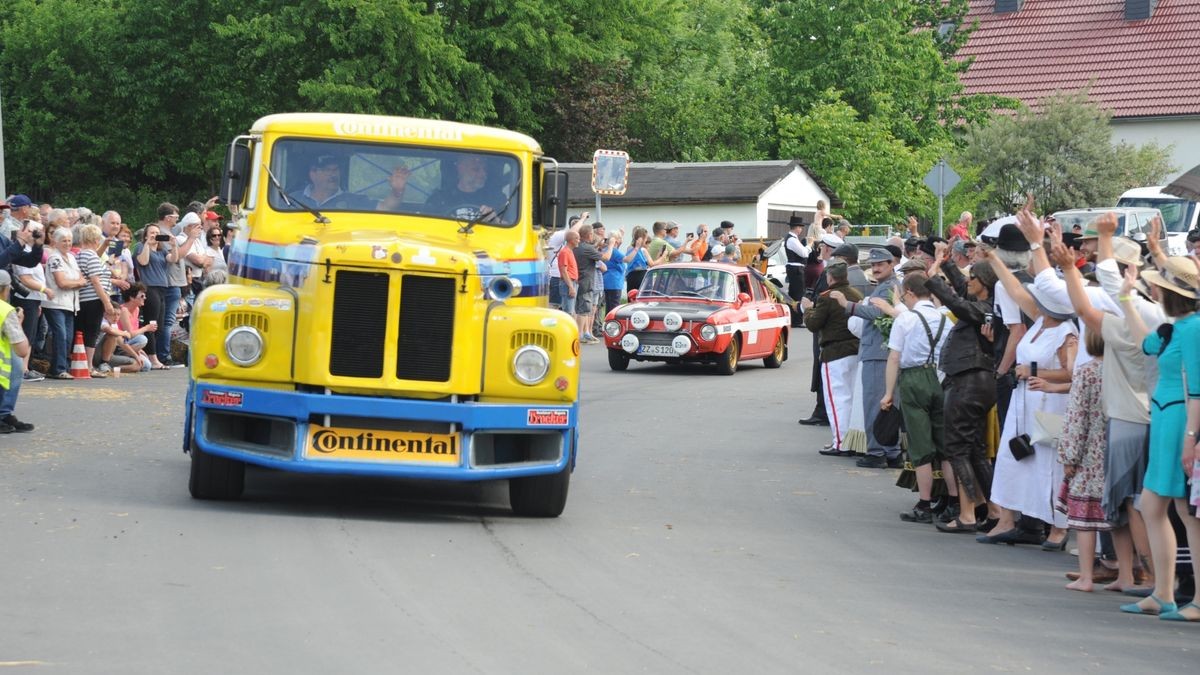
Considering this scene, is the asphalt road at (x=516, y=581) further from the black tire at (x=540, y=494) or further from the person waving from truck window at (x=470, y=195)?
the person waving from truck window at (x=470, y=195)

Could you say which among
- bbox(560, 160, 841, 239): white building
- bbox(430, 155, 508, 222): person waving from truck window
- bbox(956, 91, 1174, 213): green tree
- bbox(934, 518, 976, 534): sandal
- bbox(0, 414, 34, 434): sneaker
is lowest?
bbox(0, 414, 34, 434): sneaker

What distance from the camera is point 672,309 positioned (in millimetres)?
25297

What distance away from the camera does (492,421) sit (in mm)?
11430

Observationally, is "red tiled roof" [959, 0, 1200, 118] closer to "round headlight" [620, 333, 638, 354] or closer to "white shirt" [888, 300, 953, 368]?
"round headlight" [620, 333, 638, 354]

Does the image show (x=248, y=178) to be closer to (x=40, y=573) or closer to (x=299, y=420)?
(x=299, y=420)

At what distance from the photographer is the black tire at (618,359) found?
83.6 ft

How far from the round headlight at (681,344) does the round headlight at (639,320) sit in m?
0.46

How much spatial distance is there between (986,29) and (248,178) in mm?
60374

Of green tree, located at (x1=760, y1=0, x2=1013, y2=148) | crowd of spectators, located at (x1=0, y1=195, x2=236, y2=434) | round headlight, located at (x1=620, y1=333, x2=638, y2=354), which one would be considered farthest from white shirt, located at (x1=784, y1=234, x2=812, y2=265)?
Result: green tree, located at (x1=760, y1=0, x2=1013, y2=148)

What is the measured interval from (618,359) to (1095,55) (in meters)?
45.7

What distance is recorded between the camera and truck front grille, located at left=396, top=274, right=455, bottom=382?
11.5 m

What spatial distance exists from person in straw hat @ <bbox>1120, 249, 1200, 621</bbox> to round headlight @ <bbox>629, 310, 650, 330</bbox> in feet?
50.3

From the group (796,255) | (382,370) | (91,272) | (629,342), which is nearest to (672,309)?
(629,342)

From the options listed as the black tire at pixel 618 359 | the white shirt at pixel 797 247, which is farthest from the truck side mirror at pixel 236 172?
the white shirt at pixel 797 247
